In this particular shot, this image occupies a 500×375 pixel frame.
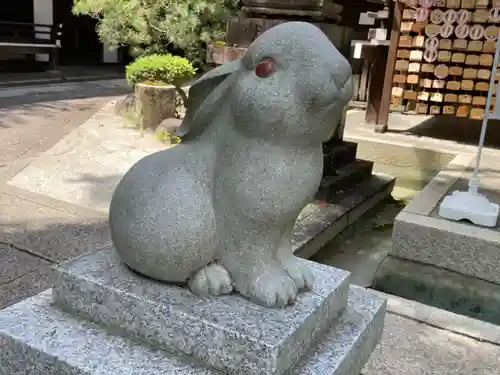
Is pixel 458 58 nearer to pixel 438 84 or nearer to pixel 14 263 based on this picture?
pixel 438 84

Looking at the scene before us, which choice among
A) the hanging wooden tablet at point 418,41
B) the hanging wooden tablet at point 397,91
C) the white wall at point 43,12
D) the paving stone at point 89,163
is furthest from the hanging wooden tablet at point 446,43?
the white wall at point 43,12

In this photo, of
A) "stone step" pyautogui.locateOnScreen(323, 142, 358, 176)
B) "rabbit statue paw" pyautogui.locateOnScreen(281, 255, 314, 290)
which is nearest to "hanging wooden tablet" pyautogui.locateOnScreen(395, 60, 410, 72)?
"stone step" pyautogui.locateOnScreen(323, 142, 358, 176)

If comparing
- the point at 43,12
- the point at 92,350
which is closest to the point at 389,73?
the point at 92,350

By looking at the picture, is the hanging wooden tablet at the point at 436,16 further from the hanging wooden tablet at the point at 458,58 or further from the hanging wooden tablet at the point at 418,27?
the hanging wooden tablet at the point at 458,58

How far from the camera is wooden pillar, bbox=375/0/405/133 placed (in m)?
8.58

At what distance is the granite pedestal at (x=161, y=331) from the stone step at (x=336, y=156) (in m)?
3.21

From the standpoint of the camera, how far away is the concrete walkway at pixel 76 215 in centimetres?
277

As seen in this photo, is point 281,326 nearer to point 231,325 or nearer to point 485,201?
point 231,325

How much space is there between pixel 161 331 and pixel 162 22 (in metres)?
8.78

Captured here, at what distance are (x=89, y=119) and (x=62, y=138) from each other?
1.58m

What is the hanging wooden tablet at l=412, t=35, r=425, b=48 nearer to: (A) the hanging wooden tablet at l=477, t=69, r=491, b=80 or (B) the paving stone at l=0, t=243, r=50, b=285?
(A) the hanging wooden tablet at l=477, t=69, r=491, b=80

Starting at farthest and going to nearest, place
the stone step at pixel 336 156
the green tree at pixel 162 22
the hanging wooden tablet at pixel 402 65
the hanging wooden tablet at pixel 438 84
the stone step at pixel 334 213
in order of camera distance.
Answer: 1. the green tree at pixel 162 22
2. the hanging wooden tablet at pixel 402 65
3. the hanging wooden tablet at pixel 438 84
4. the stone step at pixel 336 156
5. the stone step at pixel 334 213

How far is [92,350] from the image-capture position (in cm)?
195

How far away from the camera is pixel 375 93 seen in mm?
8984
